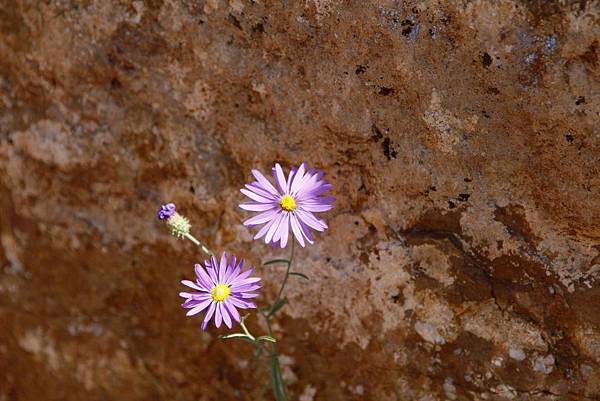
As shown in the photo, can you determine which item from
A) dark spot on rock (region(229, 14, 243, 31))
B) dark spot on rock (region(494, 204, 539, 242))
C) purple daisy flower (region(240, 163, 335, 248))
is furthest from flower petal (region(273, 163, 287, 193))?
dark spot on rock (region(494, 204, 539, 242))

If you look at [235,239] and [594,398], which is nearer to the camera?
[594,398]

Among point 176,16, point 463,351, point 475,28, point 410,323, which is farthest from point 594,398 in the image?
point 176,16

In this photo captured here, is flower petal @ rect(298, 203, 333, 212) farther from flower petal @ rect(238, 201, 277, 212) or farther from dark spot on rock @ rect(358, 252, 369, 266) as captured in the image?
dark spot on rock @ rect(358, 252, 369, 266)

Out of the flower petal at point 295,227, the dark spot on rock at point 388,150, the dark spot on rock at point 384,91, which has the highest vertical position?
the dark spot on rock at point 384,91

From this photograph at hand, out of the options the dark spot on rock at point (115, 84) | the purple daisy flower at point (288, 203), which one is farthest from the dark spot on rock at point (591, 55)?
the dark spot on rock at point (115, 84)

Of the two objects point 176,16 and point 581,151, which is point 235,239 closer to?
point 176,16

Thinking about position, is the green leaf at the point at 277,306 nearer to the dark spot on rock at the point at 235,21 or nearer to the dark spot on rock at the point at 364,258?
the dark spot on rock at the point at 364,258

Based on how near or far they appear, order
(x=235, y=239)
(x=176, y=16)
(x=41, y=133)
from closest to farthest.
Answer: (x=176, y=16) < (x=235, y=239) < (x=41, y=133)
